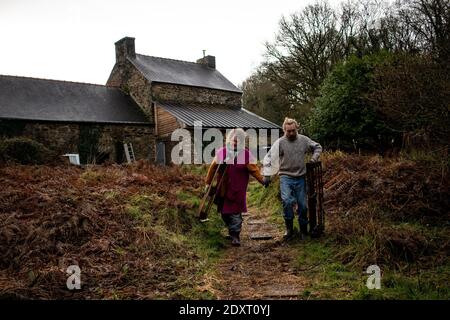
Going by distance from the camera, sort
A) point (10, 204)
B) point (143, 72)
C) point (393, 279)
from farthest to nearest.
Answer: point (143, 72)
point (10, 204)
point (393, 279)

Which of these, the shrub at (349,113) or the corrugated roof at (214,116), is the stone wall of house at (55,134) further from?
the shrub at (349,113)

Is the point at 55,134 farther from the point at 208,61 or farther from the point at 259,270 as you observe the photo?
the point at 259,270

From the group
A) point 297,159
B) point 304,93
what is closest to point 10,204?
point 297,159

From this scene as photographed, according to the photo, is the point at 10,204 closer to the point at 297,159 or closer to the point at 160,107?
the point at 297,159

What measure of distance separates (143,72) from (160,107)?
2.98 meters

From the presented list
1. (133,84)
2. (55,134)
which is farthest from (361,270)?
(133,84)

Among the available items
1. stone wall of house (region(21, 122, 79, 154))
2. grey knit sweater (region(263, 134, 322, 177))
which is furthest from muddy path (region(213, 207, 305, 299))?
stone wall of house (region(21, 122, 79, 154))

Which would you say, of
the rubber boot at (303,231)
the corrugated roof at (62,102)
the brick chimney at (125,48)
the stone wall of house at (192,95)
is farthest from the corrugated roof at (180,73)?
the rubber boot at (303,231)

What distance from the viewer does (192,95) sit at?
26484mm

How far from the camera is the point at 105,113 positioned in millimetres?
21969

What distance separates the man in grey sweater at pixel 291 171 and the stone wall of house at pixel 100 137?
1508cm
